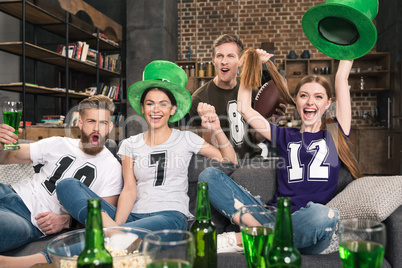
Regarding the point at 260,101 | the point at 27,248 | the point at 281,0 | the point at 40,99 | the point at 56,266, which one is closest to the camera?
the point at 56,266

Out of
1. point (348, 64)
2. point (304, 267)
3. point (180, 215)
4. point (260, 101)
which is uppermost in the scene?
point (348, 64)

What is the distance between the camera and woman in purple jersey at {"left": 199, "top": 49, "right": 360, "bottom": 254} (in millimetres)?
1618

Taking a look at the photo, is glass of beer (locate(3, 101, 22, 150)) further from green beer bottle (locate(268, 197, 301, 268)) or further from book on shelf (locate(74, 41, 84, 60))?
book on shelf (locate(74, 41, 84, 60))

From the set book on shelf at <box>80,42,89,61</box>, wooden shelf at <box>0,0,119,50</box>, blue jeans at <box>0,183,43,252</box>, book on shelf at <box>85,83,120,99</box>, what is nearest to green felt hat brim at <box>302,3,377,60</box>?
blue jeans at <box>0,183,43,252</box>

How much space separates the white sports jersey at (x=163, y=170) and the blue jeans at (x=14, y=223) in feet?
1.53

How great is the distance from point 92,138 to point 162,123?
1.24 ft

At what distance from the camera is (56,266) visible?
0.64m

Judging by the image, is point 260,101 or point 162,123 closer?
point 162,123

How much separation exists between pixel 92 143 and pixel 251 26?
4.99 m

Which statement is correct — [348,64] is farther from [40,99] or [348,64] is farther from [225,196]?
[40,99]

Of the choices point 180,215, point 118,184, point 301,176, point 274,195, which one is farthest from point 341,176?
point 118,184

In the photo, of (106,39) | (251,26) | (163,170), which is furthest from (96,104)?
(251,26)

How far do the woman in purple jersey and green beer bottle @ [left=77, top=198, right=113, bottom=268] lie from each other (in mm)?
1037

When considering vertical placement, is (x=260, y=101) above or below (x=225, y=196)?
above
